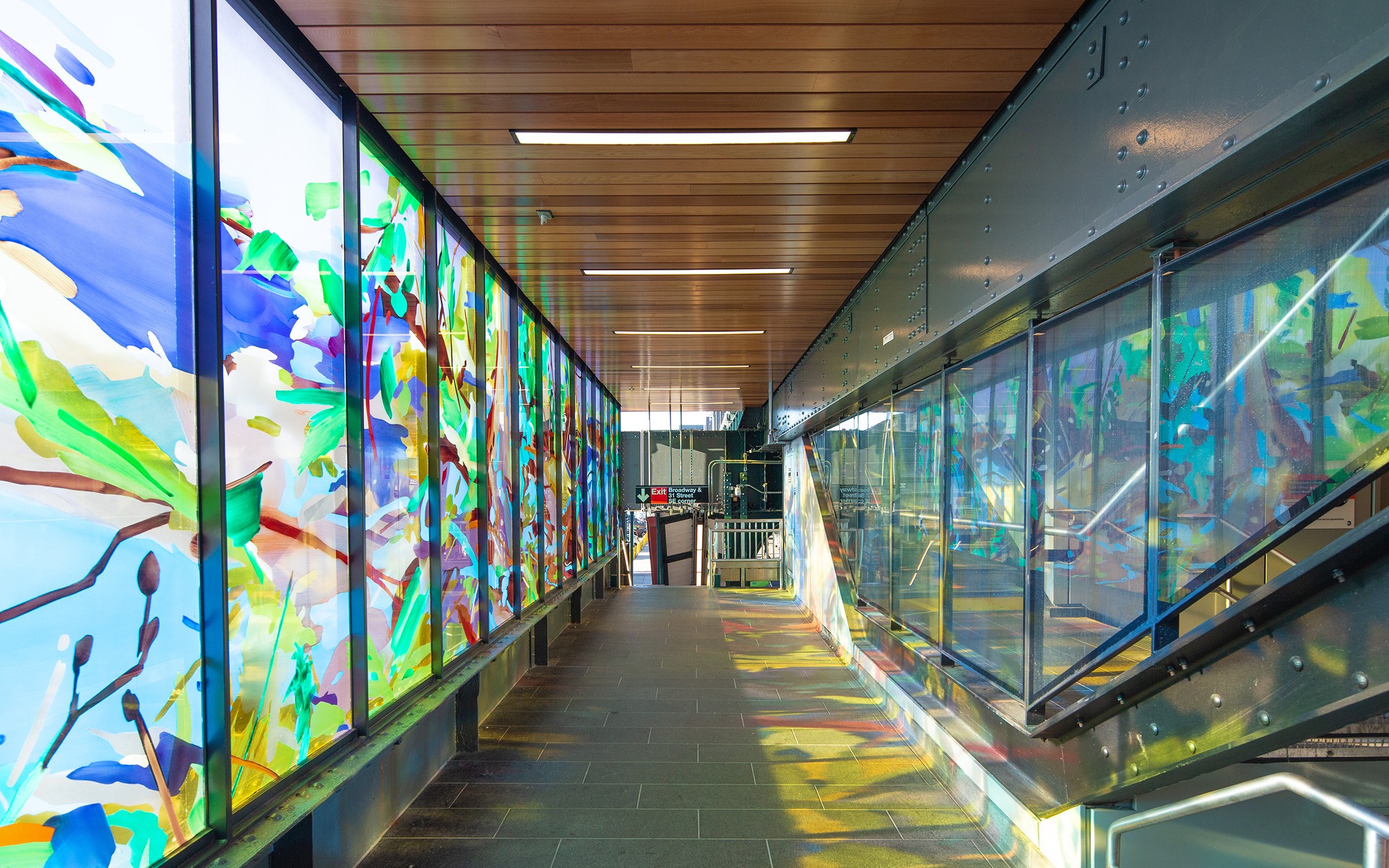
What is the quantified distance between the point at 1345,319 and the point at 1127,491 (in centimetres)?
96

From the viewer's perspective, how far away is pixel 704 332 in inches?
314

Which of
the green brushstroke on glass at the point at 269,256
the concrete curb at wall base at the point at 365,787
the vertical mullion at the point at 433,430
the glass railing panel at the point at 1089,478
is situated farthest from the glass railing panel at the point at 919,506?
the green brushstroke on glass at the point at 269,256

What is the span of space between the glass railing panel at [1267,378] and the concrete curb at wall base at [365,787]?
2725mm

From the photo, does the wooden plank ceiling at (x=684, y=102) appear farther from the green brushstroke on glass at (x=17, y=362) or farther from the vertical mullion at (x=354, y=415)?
the green brushstroke on glass at (x=17, y=362)

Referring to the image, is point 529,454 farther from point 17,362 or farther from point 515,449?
point 17,362

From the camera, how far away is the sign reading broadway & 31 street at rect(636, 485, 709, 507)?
16.9 m

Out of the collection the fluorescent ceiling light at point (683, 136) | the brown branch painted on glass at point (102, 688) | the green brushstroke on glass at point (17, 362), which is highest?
the fluorescent ceiling light at point (683, 136)

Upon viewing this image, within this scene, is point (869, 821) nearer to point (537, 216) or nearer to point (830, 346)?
point (537, 216)

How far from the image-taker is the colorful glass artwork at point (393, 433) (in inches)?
129

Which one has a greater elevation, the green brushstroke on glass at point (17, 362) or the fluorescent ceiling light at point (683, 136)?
the fluorescent ceiling light at point (683, 136)

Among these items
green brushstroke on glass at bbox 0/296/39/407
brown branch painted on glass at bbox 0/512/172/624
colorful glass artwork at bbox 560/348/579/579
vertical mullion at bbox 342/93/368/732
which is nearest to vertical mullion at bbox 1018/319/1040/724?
vertical mullion at bbox 342/93/368/732

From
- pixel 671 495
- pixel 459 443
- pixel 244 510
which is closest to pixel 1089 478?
pixel 244 510

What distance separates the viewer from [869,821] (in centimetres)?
349

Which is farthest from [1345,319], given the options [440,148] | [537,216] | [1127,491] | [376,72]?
[537,216]
